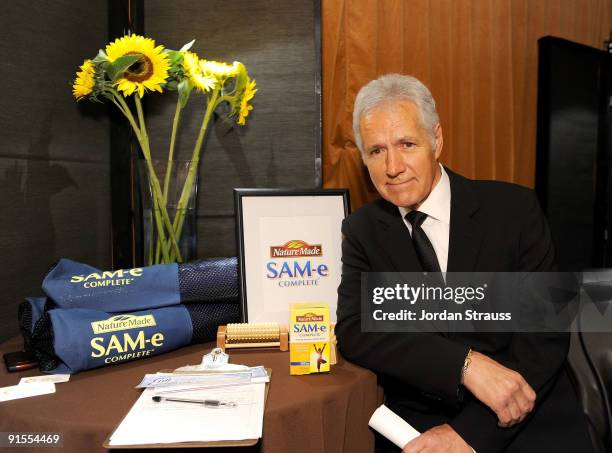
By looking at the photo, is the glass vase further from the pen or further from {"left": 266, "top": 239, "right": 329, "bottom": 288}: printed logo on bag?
the pen

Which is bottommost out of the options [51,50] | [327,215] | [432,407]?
[432,407]

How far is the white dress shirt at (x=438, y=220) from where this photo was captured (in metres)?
1.25

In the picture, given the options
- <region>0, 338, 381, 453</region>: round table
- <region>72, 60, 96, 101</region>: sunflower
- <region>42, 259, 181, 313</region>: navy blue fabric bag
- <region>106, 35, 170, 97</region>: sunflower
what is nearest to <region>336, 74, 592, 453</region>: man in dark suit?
<region>0, 338, 381, 453</region>: round table

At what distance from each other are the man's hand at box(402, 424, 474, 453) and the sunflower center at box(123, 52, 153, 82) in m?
1.23

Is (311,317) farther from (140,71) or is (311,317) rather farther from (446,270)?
(140,71)

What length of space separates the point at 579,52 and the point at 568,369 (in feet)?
5.13

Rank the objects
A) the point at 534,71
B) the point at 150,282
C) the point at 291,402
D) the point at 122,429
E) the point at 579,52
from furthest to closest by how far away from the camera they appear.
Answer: the point at 534,71, the point at 579,52, the point at 150,282, the point at 291,402, the point at 122,429

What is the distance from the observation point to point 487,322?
120 cm

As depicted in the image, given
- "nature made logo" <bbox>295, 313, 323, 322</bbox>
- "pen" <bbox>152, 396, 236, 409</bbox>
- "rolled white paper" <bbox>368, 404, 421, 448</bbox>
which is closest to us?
"pen" <bbox>152, 396, 236, 409</bbox>

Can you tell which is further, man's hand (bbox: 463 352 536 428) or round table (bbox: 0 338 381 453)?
man's hand (bbox: 463 352 536 428)

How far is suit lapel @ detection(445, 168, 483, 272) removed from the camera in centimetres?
119

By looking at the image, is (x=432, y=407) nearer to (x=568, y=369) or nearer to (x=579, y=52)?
(x=568, y=369)

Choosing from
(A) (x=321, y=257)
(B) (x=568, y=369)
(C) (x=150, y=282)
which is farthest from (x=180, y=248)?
(B) (x=568, y=369)

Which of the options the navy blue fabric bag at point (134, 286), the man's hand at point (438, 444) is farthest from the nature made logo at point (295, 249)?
the man's hand at point (438, 444)
